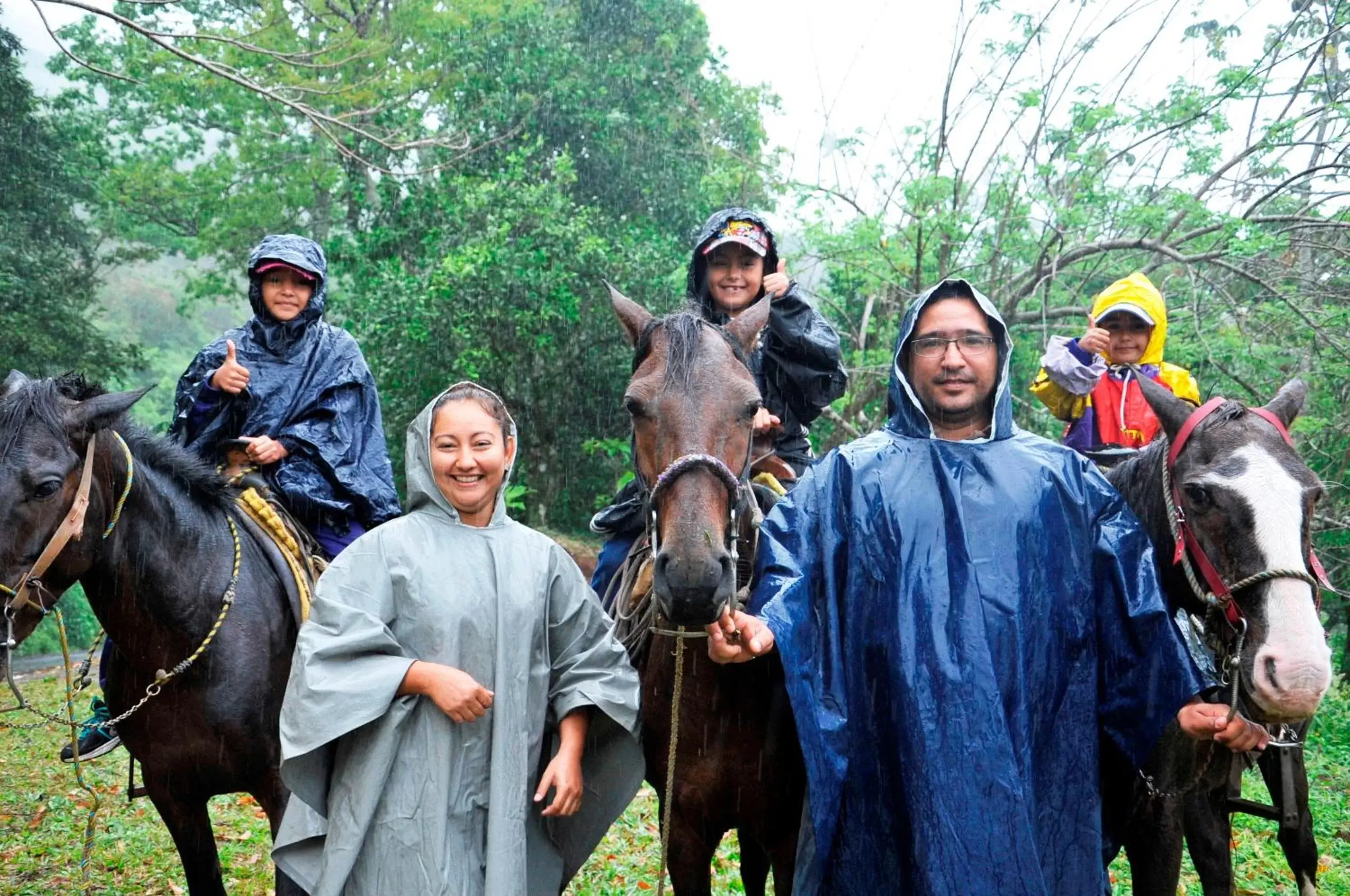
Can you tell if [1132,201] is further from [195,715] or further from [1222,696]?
[195,715]

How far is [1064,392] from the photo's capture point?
439 cm

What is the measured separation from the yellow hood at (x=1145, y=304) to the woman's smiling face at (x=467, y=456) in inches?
125

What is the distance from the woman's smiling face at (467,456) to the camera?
8.43 ft

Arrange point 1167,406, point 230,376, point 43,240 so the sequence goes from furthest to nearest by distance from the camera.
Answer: point 43,240 → point 230,376 → point 1167,406

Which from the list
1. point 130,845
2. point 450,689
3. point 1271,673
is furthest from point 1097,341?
point 130,845

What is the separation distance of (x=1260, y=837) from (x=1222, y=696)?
187 inches

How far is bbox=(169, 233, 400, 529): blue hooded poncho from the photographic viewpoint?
4.17 m

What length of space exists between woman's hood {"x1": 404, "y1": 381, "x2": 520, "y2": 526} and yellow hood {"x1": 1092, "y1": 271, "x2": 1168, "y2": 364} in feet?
10.4

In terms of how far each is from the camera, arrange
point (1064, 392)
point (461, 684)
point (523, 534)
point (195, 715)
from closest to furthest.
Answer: point (461, 684), point (523, 534), point (195, 715), point (1064, 392)

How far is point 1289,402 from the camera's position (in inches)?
113

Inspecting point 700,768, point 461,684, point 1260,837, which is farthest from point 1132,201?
point 461,684

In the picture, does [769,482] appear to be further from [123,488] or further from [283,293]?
[283,293]

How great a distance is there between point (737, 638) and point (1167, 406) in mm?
1624

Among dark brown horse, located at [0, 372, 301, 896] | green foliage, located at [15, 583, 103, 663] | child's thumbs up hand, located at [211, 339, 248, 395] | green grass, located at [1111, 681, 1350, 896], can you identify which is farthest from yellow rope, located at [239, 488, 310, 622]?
green foliage, located at [15, 583, 103, 663]
